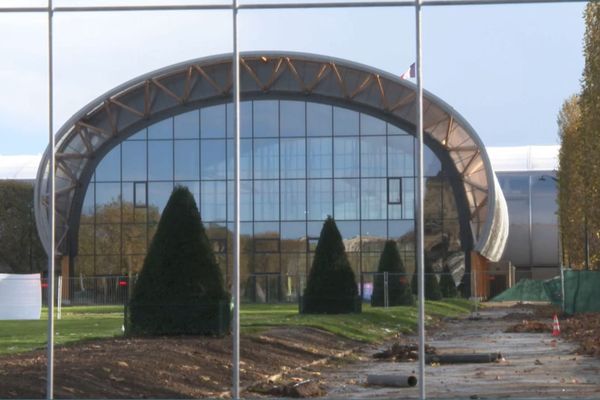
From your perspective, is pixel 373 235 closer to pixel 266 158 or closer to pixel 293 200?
pixel 293 200

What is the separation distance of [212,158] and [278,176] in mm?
3704

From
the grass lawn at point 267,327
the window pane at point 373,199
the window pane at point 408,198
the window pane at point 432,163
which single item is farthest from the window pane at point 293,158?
the grass lawn at point 267,327

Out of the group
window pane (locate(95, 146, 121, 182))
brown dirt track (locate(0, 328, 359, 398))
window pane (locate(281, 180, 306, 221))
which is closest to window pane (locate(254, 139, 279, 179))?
window pane (locate(281, 180, 306, 221))

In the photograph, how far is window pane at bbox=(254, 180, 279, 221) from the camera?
7075 cm

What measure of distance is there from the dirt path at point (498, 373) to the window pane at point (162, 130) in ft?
126

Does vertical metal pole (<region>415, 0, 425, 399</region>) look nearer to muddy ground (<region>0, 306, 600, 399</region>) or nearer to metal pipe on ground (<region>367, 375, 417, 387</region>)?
muddy ground (<region>0, 306, 600, 399</region>)

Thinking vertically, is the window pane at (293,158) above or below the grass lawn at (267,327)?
above

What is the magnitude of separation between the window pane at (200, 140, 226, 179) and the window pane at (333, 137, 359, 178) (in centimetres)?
610

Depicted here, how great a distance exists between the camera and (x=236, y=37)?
1395cm

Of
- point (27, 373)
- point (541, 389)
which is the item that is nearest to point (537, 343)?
point (541, 389)

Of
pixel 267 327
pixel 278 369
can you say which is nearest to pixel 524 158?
pixel 267 327

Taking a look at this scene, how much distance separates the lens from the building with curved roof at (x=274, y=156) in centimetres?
7006

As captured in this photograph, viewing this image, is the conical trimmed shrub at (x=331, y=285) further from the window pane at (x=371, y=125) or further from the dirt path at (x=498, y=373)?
the window pane at (x=371, y=125)

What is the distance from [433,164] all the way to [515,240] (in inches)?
739
